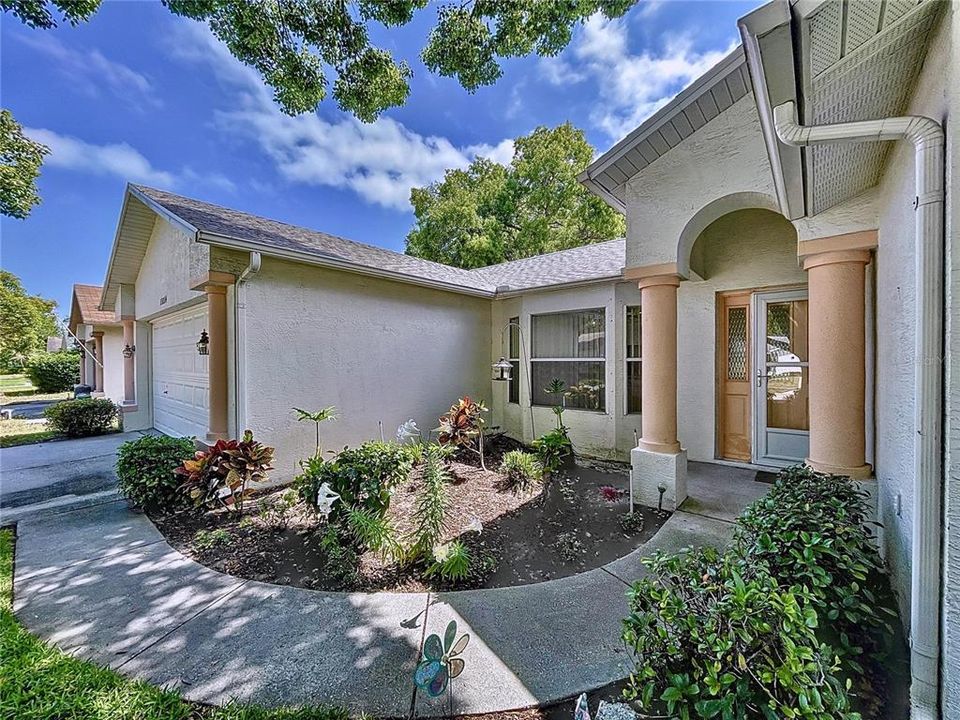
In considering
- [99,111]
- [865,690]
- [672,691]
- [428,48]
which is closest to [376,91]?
[428,48]

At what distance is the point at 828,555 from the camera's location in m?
2.36

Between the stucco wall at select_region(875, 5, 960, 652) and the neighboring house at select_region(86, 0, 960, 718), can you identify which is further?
the stucco wall at select_region(875, 5, 960, 652)

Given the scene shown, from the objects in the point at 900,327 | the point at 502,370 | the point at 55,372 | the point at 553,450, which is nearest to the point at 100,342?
the point at 55,372

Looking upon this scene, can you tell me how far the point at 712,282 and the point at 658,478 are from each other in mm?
3533

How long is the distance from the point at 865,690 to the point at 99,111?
13.0 meters

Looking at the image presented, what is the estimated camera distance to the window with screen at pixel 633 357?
7102mm

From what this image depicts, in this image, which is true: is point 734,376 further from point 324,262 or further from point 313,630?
point 324,262

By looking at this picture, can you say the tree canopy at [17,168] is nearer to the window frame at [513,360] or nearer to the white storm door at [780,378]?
the window frame at [513,360]

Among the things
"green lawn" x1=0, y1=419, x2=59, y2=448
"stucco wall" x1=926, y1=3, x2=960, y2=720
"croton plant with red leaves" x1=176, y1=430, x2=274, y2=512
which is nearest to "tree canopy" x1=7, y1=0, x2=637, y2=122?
"stucco wall" x1=926, y1=3, x2=960, y2=720

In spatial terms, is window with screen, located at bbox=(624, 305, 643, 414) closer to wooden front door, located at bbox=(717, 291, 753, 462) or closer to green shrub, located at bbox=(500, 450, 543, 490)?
wooden front door, located at bbox=(717, 291, 753, 462)

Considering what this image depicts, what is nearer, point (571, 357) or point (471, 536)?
point (471, 536)

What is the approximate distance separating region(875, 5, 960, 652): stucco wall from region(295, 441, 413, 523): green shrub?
4.03m

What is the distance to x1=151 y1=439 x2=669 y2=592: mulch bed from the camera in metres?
3.52

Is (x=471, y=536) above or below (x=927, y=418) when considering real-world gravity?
below
